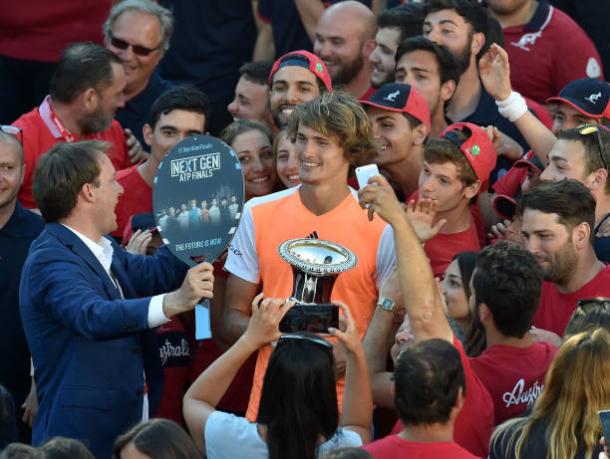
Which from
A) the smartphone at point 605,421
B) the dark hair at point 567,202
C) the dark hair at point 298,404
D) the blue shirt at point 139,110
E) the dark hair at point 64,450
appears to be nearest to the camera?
the smartphone at point 605,421

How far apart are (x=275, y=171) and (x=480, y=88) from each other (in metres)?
1.76

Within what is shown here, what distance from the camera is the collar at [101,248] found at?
21.2 feet

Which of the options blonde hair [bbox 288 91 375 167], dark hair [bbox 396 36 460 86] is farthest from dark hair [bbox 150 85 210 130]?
blonde hair [bbox 288 91 375 167]

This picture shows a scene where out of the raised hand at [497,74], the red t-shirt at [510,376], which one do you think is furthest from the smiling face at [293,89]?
the red t-shirt at [510,376]

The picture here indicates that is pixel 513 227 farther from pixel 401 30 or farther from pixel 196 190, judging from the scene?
pixel 401 30

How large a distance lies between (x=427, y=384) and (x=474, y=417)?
Answer: 2.31 feet

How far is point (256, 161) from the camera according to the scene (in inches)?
318

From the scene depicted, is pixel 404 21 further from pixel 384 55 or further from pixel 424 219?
pixel 424 219

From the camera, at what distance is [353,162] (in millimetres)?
6859

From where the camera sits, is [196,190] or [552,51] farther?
[552,51]

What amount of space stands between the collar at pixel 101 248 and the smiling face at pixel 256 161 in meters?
1.62

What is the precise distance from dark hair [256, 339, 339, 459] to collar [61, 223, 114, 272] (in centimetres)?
173

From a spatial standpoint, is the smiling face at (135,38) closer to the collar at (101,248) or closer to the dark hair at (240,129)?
the dark hair at (240,129)

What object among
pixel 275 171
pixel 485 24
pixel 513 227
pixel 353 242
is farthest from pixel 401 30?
pixel 353 242
